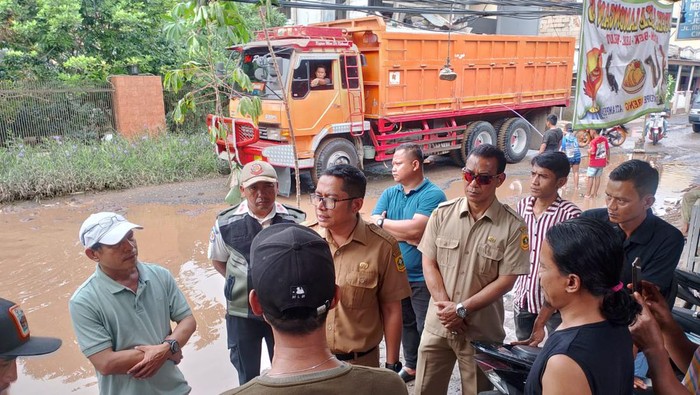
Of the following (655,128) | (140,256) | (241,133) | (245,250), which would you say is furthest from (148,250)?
(655,128)

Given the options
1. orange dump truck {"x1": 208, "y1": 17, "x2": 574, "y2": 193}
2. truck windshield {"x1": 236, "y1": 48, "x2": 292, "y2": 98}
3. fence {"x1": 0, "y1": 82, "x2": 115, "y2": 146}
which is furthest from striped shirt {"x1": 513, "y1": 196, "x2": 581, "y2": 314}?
fence {"x1": 0, "y1": 82, "x2": 115, "y2": 146}

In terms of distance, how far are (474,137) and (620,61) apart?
264 inches

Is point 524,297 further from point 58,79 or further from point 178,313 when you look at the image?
point 58,79

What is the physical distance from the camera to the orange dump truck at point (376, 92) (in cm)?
823

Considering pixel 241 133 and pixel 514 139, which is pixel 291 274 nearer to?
pixel 241 133

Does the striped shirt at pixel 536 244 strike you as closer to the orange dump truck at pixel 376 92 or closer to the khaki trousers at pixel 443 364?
the khaki trousers at pixel 443 364

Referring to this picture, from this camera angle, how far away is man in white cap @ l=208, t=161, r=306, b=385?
2.61 m

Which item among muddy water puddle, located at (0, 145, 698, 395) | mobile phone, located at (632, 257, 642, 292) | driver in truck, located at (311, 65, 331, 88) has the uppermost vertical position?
driver in truck, located at (311, 65, 331, 88)

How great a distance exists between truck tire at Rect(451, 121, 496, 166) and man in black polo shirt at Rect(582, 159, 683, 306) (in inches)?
326

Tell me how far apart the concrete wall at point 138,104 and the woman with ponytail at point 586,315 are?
36.5 ft

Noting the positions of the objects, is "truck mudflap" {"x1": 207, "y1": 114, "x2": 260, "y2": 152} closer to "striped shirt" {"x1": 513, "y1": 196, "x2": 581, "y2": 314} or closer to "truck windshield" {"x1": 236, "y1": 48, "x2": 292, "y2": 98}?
"truck windshield" {"x1": 236, "y1": 48, "x2": 292, "y2": 98}

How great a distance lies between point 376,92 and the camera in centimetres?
916

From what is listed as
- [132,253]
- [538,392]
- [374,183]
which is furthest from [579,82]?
[374,183]

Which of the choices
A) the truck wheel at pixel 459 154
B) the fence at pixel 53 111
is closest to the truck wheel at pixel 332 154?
the truck wheel at pixel 459 154
